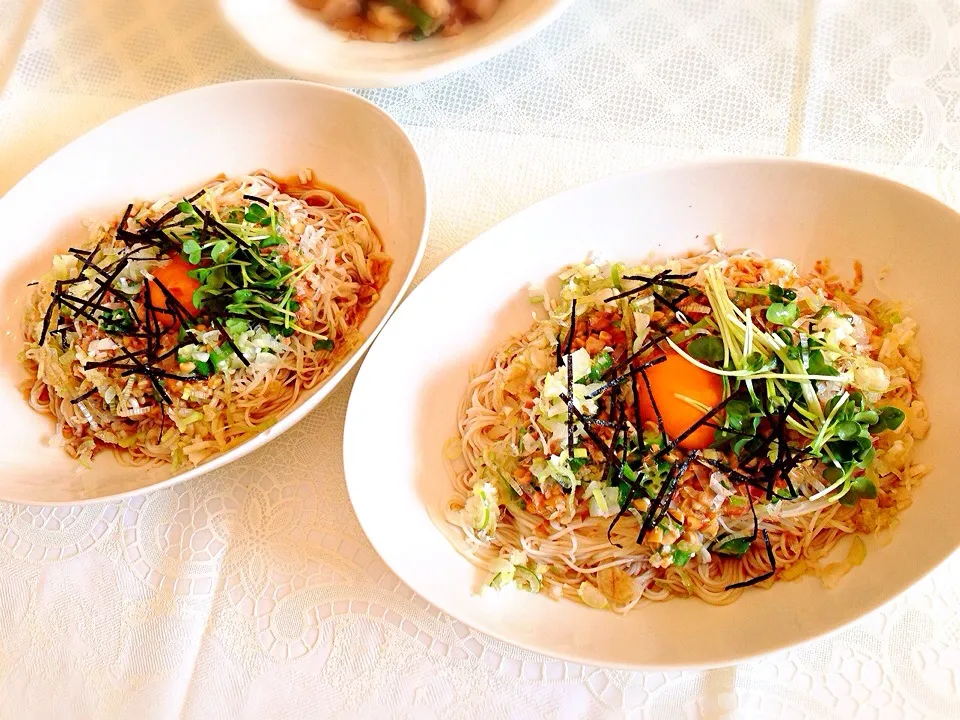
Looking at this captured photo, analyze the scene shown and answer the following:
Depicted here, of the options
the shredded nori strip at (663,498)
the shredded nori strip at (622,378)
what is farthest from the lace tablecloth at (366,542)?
the shredded nori strip at (622,378)

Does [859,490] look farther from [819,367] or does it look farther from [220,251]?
[220,251]

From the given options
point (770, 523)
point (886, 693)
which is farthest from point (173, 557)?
point (886, 693)

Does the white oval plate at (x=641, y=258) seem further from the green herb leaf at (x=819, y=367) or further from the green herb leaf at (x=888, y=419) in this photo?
the green herb leaf at (x=819, y=367)

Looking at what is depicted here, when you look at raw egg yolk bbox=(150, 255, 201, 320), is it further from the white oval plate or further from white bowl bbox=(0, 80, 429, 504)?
the white oval plate

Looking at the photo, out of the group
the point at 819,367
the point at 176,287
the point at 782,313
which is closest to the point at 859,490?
the point at 819,367

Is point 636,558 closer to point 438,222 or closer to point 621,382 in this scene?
point 621,382

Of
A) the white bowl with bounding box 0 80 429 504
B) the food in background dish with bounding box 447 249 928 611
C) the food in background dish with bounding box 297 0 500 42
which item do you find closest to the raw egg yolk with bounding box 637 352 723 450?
the food in background dish with bounding box 447 249 928 611
